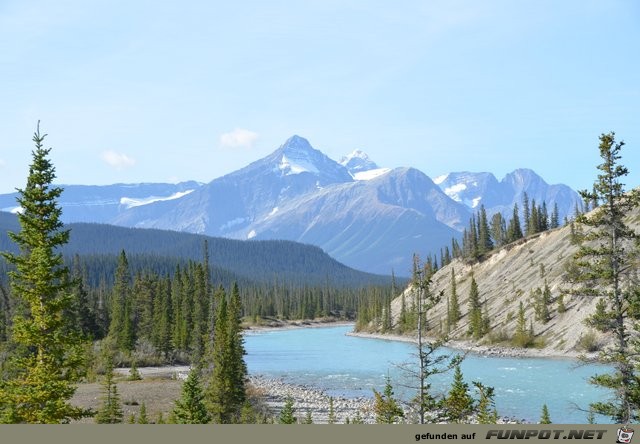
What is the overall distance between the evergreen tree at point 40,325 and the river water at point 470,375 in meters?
17.1

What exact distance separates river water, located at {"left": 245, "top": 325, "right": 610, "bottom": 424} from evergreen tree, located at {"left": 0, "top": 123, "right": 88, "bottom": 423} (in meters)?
17.1

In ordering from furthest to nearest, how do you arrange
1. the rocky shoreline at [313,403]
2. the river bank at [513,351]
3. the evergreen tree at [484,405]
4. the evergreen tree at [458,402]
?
the river bank at [513,351], the rocky shoreline at [313,403], the evergreen tree at [458,402], the evergreen tree at [484,405]

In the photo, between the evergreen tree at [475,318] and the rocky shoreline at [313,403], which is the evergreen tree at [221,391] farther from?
the evergreen tree at [475,318]

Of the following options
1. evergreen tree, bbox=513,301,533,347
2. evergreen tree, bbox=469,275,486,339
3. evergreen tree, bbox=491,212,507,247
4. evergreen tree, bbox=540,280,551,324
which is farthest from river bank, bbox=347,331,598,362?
evergreen tree, bbox=491,212,507,247

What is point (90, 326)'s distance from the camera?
110062 millimetres

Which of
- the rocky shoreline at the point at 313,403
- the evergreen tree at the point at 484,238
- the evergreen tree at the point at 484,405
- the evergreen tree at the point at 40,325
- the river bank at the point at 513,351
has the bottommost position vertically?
the river bank at the point at 513,351

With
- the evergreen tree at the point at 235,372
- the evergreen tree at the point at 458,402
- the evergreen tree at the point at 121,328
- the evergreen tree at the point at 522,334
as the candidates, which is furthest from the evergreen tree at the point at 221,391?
the evergreen tree at the point at 522,334

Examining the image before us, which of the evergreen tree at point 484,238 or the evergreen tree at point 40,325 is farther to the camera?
the evergreen tree at point 484,238

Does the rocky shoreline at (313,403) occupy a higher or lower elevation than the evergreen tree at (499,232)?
lower

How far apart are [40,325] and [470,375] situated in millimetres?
62374

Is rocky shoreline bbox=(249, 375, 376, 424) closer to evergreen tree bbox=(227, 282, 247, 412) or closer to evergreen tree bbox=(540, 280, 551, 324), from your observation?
evergreen tree bbox=(227, 282, 247, 412)

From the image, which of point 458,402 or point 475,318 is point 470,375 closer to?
point 475,318

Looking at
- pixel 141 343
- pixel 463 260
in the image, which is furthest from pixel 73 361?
pixel 463 260

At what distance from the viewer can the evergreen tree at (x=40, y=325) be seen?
2495 cm
